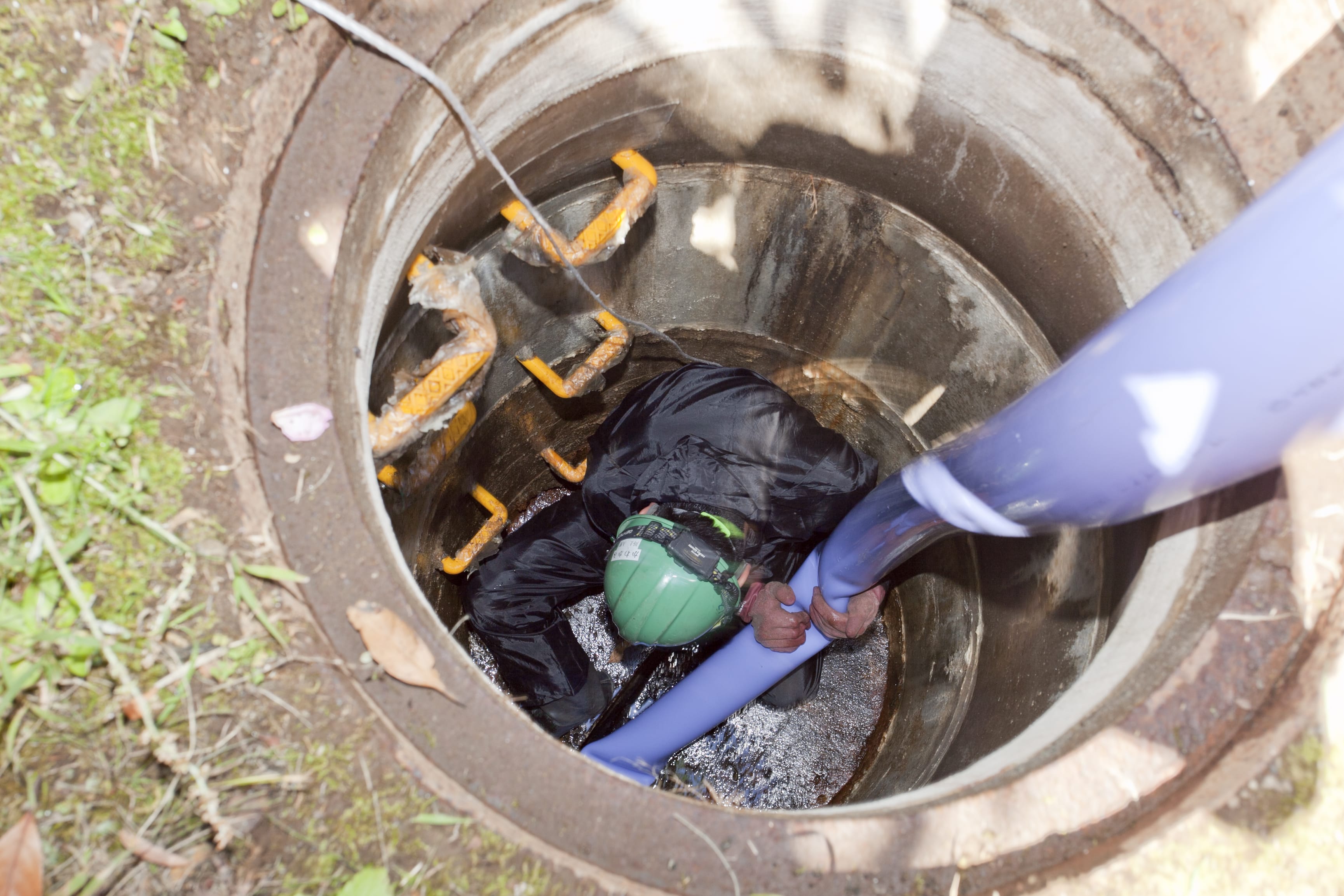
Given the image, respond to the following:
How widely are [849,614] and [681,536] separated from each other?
674 mm

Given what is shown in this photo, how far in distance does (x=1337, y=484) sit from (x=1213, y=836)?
0.85m

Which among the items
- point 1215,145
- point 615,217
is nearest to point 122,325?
point 615,217

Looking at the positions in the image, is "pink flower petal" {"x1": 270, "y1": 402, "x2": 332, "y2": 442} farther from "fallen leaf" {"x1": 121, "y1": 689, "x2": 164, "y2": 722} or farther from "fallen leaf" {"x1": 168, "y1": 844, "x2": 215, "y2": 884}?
"fallen leaf" {"x1": 168, "y1": 844, "x2": 215, "y2": 884}

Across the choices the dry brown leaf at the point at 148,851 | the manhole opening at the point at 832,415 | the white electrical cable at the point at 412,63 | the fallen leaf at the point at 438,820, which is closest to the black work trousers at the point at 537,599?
the manhole opening at the point at 832,415

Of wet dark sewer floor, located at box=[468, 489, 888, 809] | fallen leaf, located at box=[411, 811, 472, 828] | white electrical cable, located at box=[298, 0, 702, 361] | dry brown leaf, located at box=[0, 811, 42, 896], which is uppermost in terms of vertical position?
white electrical cable, located at box=[298, 0, 702, 361]

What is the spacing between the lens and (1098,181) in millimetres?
2223

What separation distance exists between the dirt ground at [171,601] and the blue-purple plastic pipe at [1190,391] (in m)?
0.74

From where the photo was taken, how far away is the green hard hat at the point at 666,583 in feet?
8.21

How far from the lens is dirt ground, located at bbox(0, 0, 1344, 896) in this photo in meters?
1.38

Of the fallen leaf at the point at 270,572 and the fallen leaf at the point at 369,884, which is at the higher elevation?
the fallen leaf at the point at 270,572

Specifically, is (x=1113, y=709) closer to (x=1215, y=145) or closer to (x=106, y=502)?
(x=1215, y=145)

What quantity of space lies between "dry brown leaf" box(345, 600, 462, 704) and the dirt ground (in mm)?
58

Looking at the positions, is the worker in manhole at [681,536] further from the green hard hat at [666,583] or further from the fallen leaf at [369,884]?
the fallen leaf at [369,884]

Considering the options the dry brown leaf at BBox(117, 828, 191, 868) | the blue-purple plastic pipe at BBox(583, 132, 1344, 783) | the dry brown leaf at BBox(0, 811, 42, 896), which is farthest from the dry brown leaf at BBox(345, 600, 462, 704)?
the blue-purple plastic pipe at BBox(583, 132, 1344, 783)
